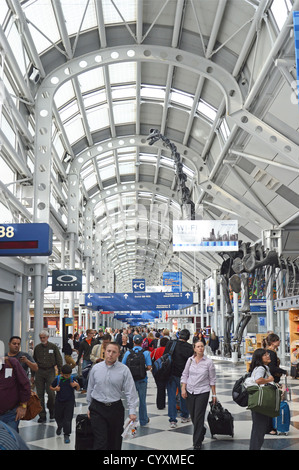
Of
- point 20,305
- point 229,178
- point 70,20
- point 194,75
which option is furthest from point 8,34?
point 229,178

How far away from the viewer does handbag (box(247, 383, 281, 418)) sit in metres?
4.97

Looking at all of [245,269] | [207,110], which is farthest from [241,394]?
[207,110]

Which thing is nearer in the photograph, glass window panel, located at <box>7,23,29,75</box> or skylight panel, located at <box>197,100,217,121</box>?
glass window panel, located at <box>7,23,29,75</box>

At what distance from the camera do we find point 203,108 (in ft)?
64.6

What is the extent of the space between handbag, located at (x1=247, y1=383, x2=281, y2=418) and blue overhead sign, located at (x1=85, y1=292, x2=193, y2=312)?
891 inches

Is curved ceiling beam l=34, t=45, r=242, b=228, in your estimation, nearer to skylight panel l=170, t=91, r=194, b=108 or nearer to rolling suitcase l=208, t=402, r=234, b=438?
skylight panel l=170, t=91, r=194, b=108

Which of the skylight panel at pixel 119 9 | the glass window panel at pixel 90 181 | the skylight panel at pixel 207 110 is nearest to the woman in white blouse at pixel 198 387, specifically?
the skylight panel at pixel 119 9

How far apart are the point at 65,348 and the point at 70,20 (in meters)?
10.2

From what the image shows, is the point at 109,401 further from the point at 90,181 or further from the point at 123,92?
the point at 90,181

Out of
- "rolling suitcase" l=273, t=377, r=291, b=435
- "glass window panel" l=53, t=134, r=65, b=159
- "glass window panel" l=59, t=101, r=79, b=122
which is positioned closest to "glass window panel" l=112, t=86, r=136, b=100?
"glass window panel" l=59, t=101, r=79, b=122

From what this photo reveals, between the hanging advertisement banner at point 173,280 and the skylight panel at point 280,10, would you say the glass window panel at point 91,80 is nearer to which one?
the skylight panel at point 280,10

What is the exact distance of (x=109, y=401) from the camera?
4.63m

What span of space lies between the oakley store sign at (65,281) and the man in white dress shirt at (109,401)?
1483 centimetres

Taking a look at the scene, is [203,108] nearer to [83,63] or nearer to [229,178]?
[229,178]
